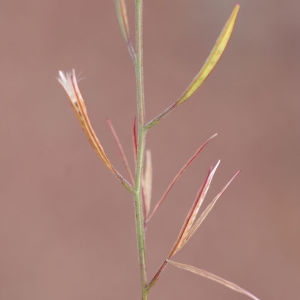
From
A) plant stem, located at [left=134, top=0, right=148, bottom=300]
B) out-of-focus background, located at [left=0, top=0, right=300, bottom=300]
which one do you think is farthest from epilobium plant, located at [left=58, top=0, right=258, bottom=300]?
out-of-focus background, located at [left=0, top=0, right=300, bottom=300]

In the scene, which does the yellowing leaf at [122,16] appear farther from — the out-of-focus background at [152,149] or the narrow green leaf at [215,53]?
the out-of-focus background at [152,149]

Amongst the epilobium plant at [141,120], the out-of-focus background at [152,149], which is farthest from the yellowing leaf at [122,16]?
the out-of-focus background at [152,149]

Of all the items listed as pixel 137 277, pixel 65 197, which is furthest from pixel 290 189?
pixel 65 197

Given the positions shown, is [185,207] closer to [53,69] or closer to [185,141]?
[185,141]

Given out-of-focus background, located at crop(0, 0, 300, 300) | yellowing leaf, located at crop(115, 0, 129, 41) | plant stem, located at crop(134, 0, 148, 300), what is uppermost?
yellowing leaf, located at crop(115, 0, 129, 41)

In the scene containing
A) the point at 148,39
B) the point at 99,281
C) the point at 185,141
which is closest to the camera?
the point at 99,281

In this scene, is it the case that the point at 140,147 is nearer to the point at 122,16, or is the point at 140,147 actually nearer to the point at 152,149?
the point at 122,16

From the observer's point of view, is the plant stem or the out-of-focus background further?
the out-of-focus background

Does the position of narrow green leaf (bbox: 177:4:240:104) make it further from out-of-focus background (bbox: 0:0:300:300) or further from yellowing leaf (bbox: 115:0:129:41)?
out-of-focus background (bbox: 0:0:300:300)
